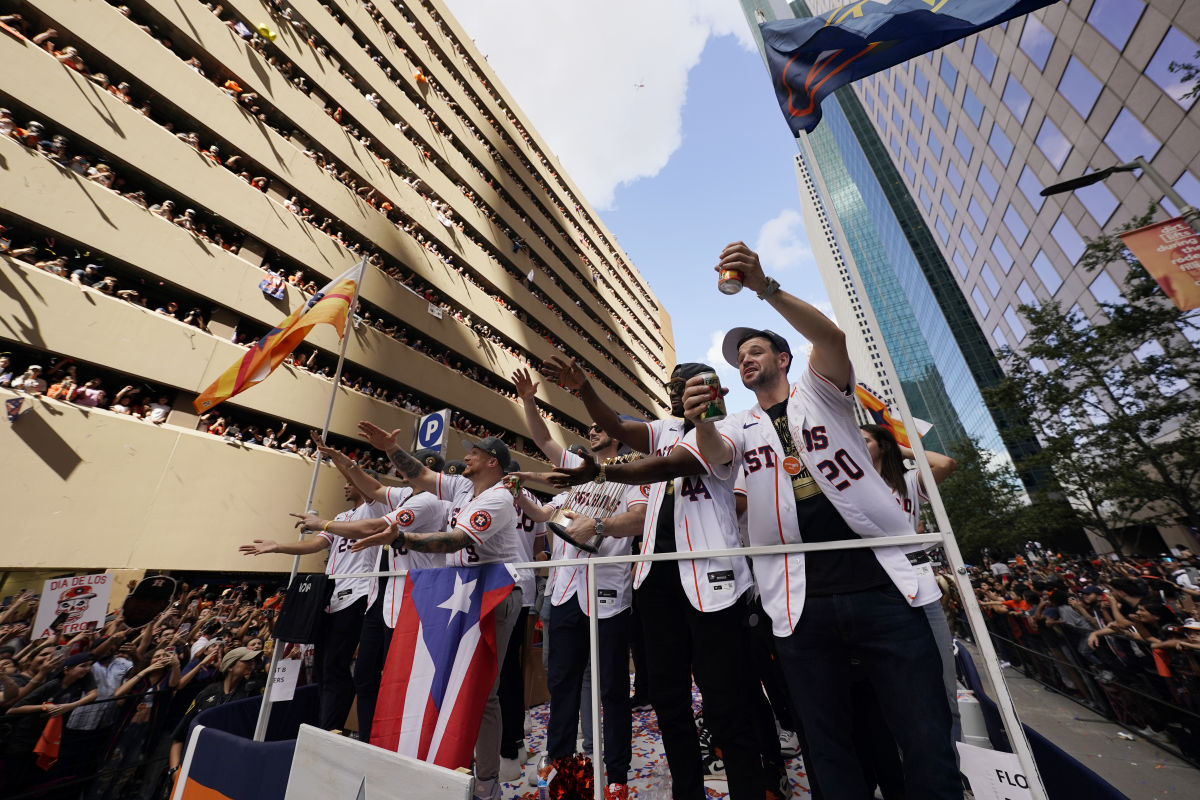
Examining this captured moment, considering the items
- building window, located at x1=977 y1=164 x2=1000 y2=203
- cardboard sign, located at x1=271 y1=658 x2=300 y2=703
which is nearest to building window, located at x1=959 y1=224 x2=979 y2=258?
building window, located at x1=977 y1=164 x2=1000 y2=203

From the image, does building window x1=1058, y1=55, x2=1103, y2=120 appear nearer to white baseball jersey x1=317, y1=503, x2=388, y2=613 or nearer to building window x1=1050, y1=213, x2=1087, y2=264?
building window x1=1050, y1=213, x2=1087, y2=264

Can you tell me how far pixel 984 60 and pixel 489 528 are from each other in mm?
28980

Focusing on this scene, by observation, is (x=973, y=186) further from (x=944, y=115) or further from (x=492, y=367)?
(x=492, y=367)

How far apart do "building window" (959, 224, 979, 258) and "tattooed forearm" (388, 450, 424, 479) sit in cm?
3428

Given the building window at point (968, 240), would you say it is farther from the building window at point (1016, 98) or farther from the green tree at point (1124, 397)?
the green tree at point (1124, 397)

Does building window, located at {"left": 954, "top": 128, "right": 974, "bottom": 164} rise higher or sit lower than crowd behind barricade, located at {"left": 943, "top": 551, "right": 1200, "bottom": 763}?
higher

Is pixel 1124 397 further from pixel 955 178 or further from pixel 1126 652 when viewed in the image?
pixel 955 178

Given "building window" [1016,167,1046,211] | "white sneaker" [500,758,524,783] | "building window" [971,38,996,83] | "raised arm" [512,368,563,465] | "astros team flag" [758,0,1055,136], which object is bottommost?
"white sneaker" [500,758,524,783]

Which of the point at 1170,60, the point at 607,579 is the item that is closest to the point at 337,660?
the point at 607,579

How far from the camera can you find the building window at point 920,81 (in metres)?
26.9

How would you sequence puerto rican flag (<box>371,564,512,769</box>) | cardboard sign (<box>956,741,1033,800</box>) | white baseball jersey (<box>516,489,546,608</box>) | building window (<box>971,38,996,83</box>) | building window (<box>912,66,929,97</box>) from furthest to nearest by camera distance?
building window (<box>912,66,929,97</box>)
building window (<box>971,38,996,83</box>)
white baseball jersey (<box>516,489,546,608</box>)
puerto rican flag (<box>371,564,512,769</box>)
cardboard sign (<box>956,741,1033,800</box>)

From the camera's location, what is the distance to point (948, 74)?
24.2 meters

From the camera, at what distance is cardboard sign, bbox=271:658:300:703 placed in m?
3.32

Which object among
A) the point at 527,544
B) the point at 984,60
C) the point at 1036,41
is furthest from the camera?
the point at 984,60
